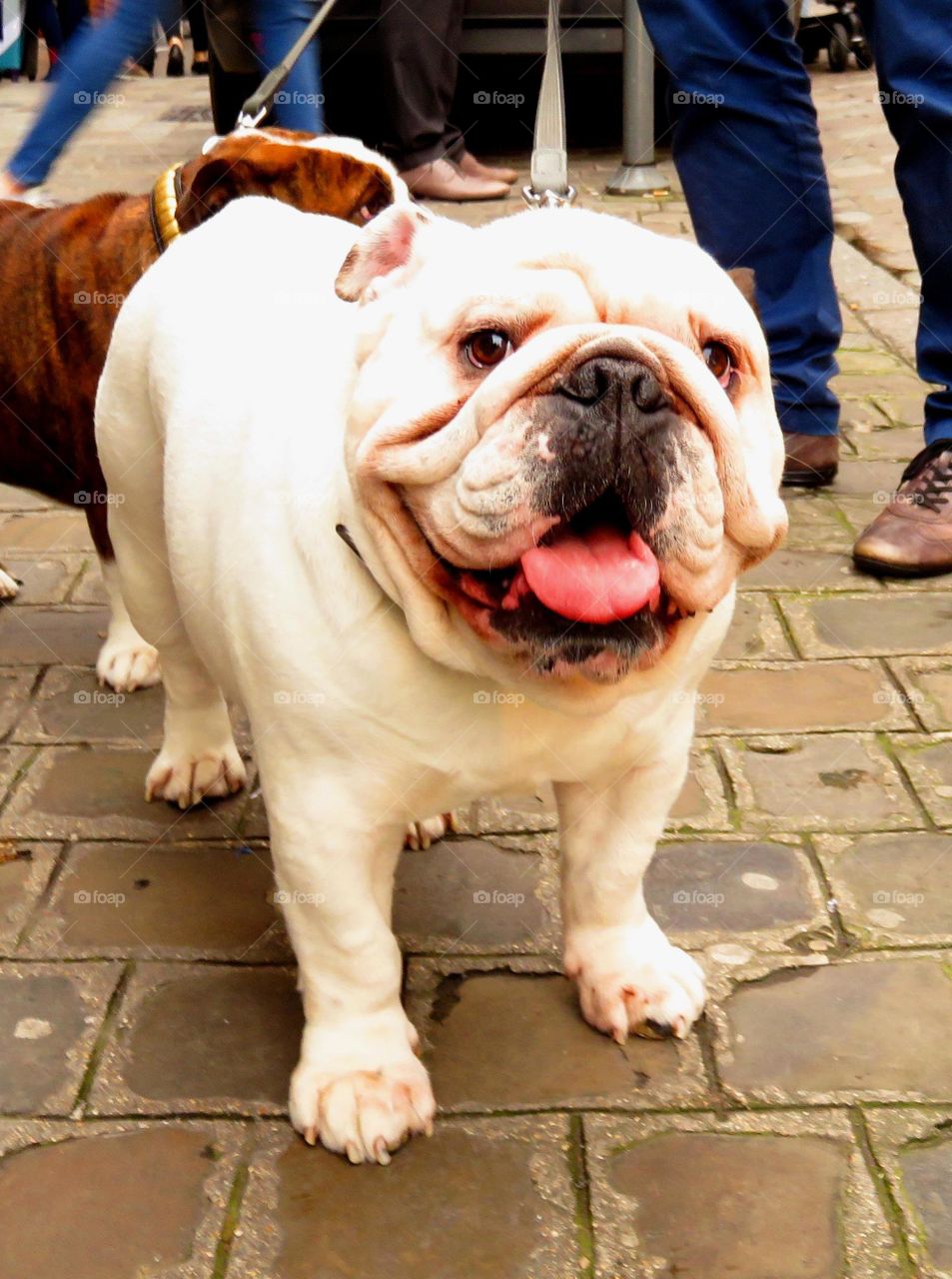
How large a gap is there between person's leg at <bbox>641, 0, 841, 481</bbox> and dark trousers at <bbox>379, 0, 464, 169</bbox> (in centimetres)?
371

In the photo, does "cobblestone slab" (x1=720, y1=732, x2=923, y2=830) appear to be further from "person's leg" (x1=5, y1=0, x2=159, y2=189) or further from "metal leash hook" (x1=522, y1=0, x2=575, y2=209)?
"person's leg" (x1=5, y1=0, x2=159, y2=189)

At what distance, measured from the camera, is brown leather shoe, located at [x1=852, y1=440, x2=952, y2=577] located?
404 centimetres

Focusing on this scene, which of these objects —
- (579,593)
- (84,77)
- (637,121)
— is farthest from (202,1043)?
(637,121)

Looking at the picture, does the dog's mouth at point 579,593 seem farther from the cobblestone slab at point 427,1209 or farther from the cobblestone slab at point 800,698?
the cobblestone slab at point 800,698

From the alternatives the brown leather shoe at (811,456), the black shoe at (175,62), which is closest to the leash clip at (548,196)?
the brown leather shoe at (811,456)

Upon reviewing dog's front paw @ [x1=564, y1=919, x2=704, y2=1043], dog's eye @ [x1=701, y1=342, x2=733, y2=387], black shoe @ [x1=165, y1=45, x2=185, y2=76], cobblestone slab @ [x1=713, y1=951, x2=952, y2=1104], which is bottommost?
black shoe @ [x1=165, y1=45, x2=185, y2=76]

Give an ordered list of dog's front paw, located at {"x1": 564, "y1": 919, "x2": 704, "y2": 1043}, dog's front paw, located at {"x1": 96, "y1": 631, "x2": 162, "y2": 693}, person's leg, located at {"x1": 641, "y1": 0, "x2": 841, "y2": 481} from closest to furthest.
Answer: dog's front paw, located at {"x1": 564, "y1": 919, "x2": 704, "y2": 1043}, dog's front paw, located at {"x1": 96, "y1": 631, "x2": 162, "y2": 693}, person's leg, located at {"x1": 641, "y1": 0, "x2": 841, "y2": 481}

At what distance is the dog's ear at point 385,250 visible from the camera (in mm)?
2027

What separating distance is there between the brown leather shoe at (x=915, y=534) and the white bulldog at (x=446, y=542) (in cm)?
181

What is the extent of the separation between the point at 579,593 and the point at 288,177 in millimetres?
1949

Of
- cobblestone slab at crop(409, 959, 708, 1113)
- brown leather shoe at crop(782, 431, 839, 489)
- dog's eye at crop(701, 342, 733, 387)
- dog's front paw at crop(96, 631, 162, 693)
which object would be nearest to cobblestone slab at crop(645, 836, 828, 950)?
cobblestone slab at crop(409, 959, 708, 1113)

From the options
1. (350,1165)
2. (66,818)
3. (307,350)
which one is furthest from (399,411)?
(66,818)

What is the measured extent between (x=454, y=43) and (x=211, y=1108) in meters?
6.89

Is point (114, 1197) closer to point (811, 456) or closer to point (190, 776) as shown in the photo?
point (190, 776)
